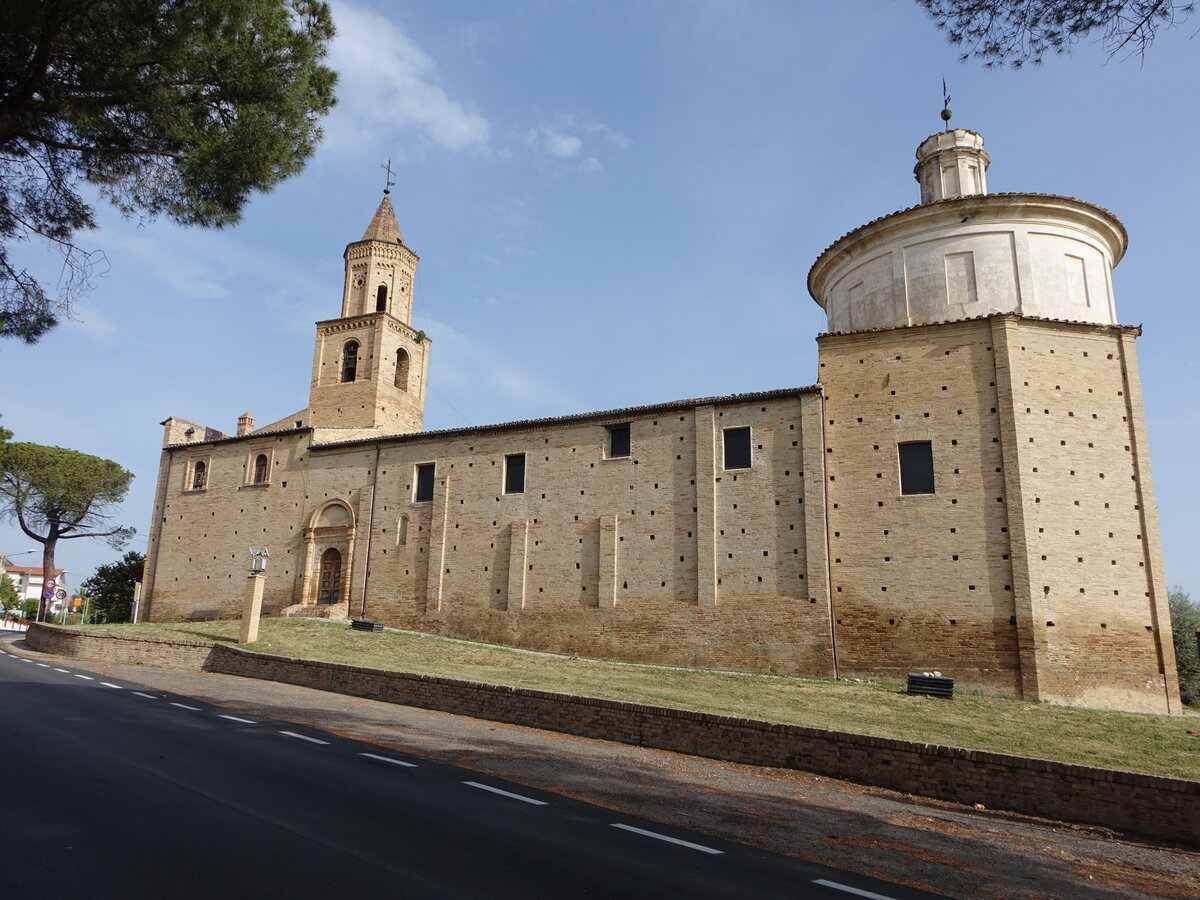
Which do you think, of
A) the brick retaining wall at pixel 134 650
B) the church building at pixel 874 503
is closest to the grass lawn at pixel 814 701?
the brick retaining wall at pixel 134 650

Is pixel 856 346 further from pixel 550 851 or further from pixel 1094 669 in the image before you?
pixel 550 851

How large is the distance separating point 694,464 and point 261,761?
51.8 feet

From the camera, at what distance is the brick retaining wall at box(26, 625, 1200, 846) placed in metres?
7.87

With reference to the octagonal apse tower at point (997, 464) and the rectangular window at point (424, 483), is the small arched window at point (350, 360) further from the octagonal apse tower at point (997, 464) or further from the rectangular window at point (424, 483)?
the octagonal apse tower at point (997, 464)

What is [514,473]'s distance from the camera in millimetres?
25625

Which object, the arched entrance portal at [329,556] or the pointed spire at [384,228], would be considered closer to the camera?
the arched entrance portal at [329,556]

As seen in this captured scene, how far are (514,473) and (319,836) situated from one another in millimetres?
20157

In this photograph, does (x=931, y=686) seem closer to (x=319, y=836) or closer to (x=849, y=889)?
(x=849, y=889)

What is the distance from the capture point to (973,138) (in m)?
23.9

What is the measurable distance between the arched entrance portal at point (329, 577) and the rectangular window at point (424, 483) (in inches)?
143

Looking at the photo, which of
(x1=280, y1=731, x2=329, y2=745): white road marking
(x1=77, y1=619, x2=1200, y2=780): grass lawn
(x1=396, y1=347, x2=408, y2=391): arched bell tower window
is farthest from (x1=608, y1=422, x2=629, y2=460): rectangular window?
(x1=280, y1=731, x2=329, y2=745): white road marking

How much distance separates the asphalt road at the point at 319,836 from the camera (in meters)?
4.68

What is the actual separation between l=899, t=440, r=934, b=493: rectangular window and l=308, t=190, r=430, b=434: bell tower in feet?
66.9

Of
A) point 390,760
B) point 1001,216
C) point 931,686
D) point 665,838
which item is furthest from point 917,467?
point 665,838
